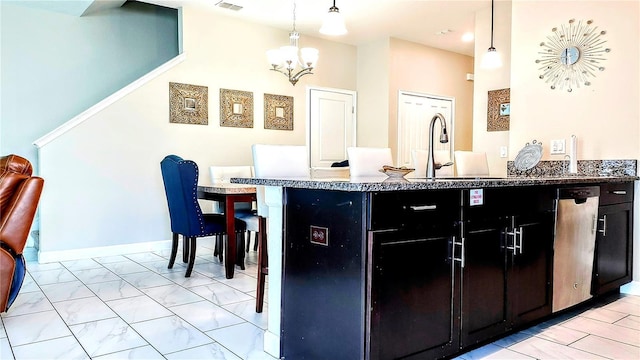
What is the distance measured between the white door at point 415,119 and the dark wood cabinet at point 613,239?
11.5 feet

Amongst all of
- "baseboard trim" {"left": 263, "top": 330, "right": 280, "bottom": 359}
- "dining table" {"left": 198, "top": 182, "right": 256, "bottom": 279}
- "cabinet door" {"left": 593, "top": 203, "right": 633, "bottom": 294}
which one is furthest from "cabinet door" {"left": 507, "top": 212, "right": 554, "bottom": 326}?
"dining table" {"left": 198, "top": 182, "right": 256, "bottom": 279}

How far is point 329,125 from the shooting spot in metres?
6.41

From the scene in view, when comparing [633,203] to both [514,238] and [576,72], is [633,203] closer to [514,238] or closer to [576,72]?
[576,72]

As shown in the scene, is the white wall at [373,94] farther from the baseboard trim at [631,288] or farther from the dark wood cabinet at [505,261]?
the dark wood cabinet at [505,261]

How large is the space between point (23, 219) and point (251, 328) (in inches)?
60.5

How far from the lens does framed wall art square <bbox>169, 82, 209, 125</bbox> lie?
5.00 metres

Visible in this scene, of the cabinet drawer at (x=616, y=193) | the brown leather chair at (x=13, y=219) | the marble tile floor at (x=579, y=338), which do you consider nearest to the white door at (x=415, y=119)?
the cabinet drawer at (x=616, y=193)

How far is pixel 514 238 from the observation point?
7.39 ft

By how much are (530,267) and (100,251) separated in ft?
13.6

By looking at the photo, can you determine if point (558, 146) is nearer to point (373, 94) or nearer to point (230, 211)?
point (230, 211)

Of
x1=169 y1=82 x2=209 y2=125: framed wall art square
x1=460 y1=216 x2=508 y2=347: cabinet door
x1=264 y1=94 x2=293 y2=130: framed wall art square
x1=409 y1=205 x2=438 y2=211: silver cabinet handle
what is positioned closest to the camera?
x1=409 y1=205 x2=438 y2=211: silver cabinet handle

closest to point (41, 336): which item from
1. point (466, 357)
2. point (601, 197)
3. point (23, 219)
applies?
point (23, 219)

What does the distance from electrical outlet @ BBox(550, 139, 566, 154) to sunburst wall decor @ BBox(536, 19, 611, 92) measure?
0.43 m

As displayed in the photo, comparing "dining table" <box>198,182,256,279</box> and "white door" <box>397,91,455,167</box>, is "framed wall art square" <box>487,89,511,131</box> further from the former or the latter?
"dining table" <box>198,182,256,279</box>
